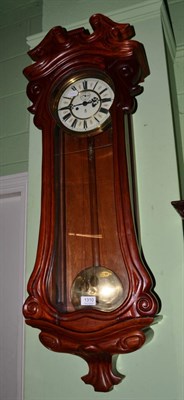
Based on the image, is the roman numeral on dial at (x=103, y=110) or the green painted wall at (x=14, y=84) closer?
the roman numeral on dial at (x=103, y=110)

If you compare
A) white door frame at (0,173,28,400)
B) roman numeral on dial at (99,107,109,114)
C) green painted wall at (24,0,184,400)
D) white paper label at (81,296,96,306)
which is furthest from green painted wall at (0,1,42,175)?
white paper label at (81,296,96,306)

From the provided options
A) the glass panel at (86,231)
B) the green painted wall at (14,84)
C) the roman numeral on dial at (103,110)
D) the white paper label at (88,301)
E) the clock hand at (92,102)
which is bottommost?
the white paper label at (88,301)

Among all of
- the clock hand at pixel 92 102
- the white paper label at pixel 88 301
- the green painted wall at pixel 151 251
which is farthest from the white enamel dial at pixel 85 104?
the white paper label at pixel 88 301

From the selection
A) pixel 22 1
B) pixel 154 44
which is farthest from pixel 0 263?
pixel 22 1

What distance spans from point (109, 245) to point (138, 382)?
36cm

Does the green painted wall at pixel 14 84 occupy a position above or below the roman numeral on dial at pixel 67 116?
above

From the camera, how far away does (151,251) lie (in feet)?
3.12

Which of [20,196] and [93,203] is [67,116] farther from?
[20,196]

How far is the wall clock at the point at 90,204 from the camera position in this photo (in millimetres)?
841

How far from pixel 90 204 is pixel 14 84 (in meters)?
0.92

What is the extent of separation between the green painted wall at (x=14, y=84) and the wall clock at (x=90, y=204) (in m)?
0.49

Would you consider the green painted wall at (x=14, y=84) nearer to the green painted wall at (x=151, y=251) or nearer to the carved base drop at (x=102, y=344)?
the green painted wall at (x=151, y=251)

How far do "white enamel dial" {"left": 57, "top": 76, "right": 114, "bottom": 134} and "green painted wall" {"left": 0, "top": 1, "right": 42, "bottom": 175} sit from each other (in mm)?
506

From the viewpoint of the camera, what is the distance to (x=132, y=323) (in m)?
0.81
